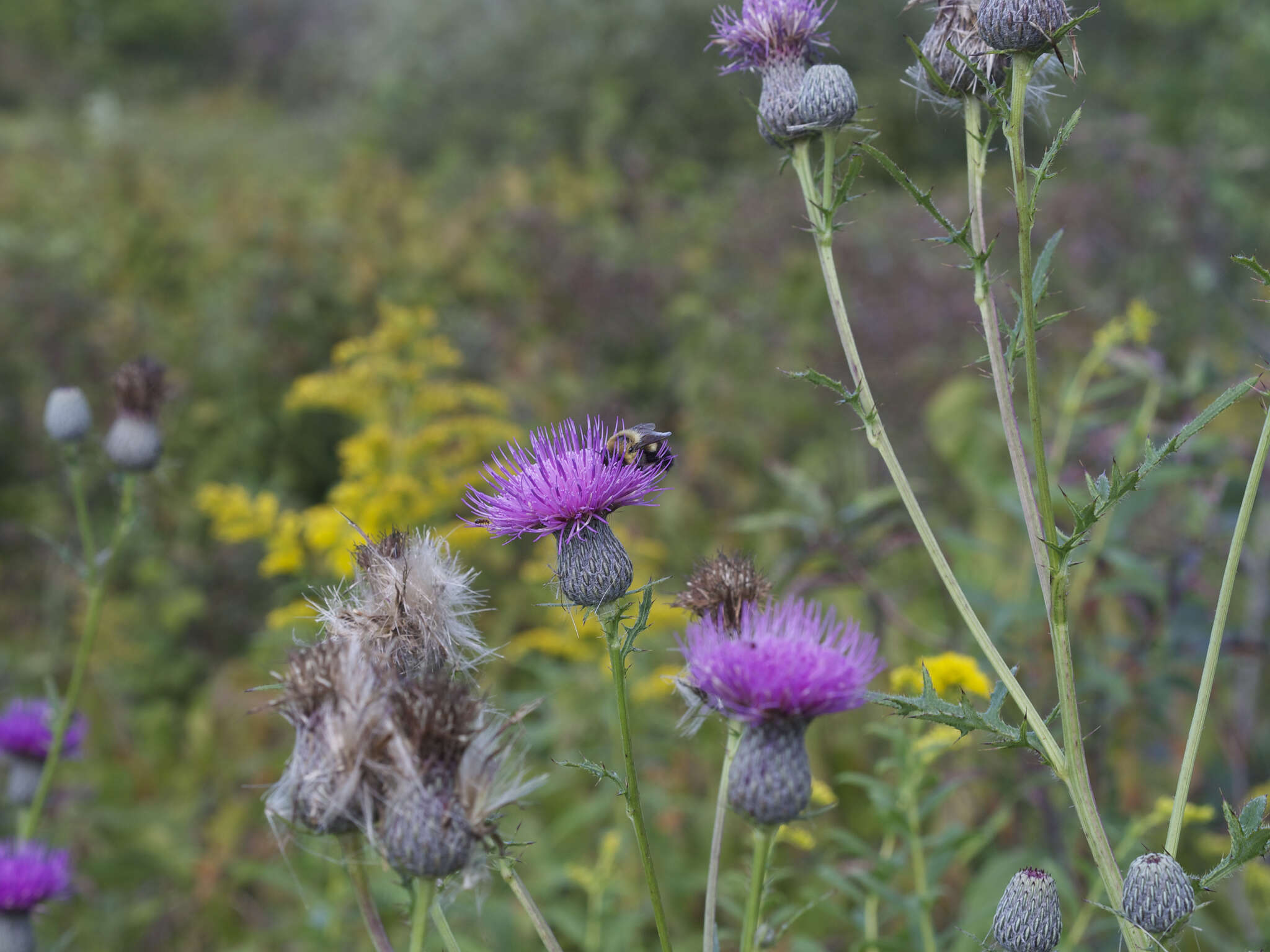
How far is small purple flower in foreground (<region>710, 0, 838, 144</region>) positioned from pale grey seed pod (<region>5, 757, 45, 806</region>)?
8.55 feet

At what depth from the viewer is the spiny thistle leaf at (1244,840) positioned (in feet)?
4.17

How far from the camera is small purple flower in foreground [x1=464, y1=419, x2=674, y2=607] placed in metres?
1.58

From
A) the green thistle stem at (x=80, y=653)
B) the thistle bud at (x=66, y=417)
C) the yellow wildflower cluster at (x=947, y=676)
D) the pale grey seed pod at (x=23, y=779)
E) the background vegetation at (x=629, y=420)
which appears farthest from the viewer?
the background vegetation at (x=629, y=420)

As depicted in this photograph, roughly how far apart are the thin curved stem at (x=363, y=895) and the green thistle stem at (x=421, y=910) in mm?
50

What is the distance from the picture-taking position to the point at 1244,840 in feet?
4.23

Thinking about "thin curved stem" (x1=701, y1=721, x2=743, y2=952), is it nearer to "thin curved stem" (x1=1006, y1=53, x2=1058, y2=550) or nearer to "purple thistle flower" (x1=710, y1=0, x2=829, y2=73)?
"thin curved stem" (x1=1006, y1=53, x2=1058, y2=550)

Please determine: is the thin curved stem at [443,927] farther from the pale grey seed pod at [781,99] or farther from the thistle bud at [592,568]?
the pale grey seed pod at [781,99]

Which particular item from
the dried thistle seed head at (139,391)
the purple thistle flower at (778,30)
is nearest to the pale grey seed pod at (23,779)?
the dried thistle seed head at (139,391)

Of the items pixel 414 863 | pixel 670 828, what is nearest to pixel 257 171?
pixel 670 828

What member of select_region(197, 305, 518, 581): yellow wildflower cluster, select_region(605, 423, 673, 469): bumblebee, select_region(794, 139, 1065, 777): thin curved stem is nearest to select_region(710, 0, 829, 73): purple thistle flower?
select_region(794, 139, 1065, 777): thin curved stem

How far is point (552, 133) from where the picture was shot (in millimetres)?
12672

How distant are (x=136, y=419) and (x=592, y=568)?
2069 millimetres

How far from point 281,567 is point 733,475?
2.83 metres

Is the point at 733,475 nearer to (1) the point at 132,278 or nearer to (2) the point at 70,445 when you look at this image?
(2) the point at 70,445
